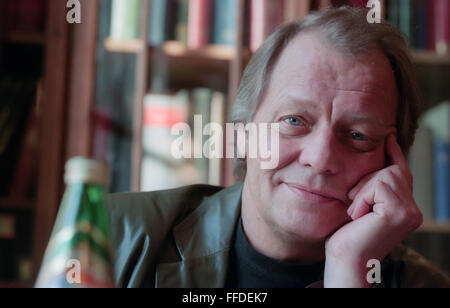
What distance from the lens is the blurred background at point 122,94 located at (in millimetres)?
1371

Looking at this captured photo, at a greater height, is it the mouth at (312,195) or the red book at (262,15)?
the red book at (262,15)

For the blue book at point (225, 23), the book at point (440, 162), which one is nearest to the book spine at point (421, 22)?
the book at point (440, 162)

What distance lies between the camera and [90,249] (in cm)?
40

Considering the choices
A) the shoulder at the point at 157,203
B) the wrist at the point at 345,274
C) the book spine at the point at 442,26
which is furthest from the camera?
the book spine at the point at 442,26

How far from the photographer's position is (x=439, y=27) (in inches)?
58.4

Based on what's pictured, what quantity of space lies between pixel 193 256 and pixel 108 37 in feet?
2.53

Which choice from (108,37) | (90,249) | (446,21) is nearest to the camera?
(90,249)

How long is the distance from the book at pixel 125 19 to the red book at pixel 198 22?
0.15m

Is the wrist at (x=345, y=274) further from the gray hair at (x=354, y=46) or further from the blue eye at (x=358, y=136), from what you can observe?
the gray hair at (x=354, y=46)

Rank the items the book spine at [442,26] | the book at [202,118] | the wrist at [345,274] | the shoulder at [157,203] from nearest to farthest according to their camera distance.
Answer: the wrist at [345,274] < the shoulder at [157,203] < the book at [202,118] < the book spine at [442,26]

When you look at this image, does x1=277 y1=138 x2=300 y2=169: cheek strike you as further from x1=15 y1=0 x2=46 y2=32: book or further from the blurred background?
x1=15 y1=0 x2=46 y2=32: book

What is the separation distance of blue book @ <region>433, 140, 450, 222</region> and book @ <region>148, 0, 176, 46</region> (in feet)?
2.84

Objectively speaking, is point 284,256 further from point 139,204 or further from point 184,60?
point 184,60
